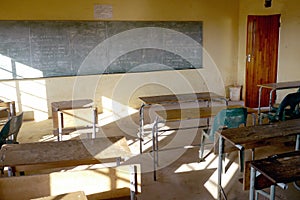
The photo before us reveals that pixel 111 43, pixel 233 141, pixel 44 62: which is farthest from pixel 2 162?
pixel 111 43

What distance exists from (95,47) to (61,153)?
3885mm

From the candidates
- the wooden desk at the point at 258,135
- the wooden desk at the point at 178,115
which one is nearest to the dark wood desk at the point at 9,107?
the wooden desk at the point at 178,115

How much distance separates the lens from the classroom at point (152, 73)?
12.6 ft

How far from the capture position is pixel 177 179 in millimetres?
3252

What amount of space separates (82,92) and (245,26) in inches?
146

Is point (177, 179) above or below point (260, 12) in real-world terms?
below

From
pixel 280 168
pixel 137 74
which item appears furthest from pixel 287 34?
pixel 280 168

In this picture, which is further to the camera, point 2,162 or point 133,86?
point 133,86

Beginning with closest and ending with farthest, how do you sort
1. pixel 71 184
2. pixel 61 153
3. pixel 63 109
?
pixel 71 184
pixel 61 153
pixel 63 109

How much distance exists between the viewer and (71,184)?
175cm

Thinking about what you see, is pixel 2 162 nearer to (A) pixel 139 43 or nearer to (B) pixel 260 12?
(A) pixel 139 43

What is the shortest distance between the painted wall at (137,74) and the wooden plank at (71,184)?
4223 millimetres

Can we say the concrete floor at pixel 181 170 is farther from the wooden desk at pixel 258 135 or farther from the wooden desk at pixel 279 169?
the wooden desk at pixel 279 169

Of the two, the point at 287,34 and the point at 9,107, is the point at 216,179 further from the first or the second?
the point at 287,34
